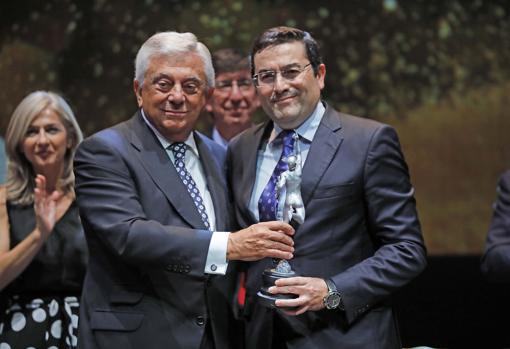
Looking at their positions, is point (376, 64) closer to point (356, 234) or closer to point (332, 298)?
point (356, 234)

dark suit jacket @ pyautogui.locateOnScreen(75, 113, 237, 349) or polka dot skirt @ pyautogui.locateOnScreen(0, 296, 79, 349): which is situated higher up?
dark suit jacket @ pyautogui.locateOnScreen(75, 113, 237, 349)

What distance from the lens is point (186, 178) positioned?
2742 mm

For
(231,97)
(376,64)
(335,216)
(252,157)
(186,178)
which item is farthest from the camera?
(376,64)

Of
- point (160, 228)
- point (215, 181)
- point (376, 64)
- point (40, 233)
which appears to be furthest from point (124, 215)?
point (376, 64)

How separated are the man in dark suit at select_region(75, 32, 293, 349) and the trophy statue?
0.07 metres

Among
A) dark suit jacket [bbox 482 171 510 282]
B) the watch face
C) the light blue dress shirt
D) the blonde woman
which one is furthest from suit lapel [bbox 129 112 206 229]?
dark suit jacket [bbox 482 171 510 282]

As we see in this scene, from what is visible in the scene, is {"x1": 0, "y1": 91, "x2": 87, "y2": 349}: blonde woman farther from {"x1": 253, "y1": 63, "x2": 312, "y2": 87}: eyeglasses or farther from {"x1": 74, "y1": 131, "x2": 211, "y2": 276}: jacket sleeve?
{"x1": 253, "y1": 63, "x2": 312, "y2": 87}: eyeglasses

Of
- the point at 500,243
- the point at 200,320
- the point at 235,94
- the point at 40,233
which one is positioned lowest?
the point at 500,243

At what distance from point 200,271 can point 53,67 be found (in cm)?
356

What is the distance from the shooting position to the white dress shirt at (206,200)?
249cm

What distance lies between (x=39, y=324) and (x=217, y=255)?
1.38m

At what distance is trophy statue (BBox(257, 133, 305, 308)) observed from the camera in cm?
244

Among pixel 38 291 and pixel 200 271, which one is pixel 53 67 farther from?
pixel 200 271

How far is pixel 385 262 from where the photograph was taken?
260 centimetres
